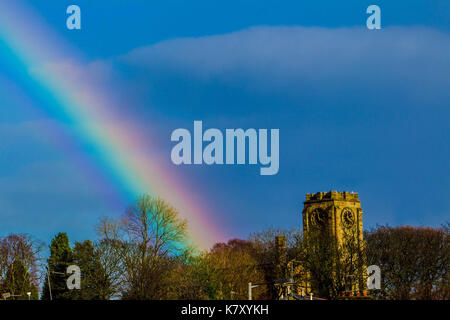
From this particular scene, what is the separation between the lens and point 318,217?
575 feet

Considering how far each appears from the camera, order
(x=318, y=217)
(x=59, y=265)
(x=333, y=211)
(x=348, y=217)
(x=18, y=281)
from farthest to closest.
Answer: (x=318, y=217)
(x=348, y=217)
(x=333, y=211)
(x=59, y=265)
(x=18, y=281)

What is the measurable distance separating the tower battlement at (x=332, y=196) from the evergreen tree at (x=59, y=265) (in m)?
64.8

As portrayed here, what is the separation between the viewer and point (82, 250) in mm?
123500

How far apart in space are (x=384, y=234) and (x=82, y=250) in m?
52.8

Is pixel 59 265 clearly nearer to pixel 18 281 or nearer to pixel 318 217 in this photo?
pixel 18 281

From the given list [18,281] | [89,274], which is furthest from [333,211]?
[18,281]

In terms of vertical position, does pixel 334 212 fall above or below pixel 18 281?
above

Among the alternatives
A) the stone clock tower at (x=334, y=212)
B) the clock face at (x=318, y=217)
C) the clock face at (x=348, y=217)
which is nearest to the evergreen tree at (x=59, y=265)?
the stone clock tower at (x=334, y=212)

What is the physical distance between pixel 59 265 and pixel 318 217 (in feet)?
217

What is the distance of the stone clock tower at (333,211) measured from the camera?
172000 mm

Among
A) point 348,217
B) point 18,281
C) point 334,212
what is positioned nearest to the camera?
point 18,281
